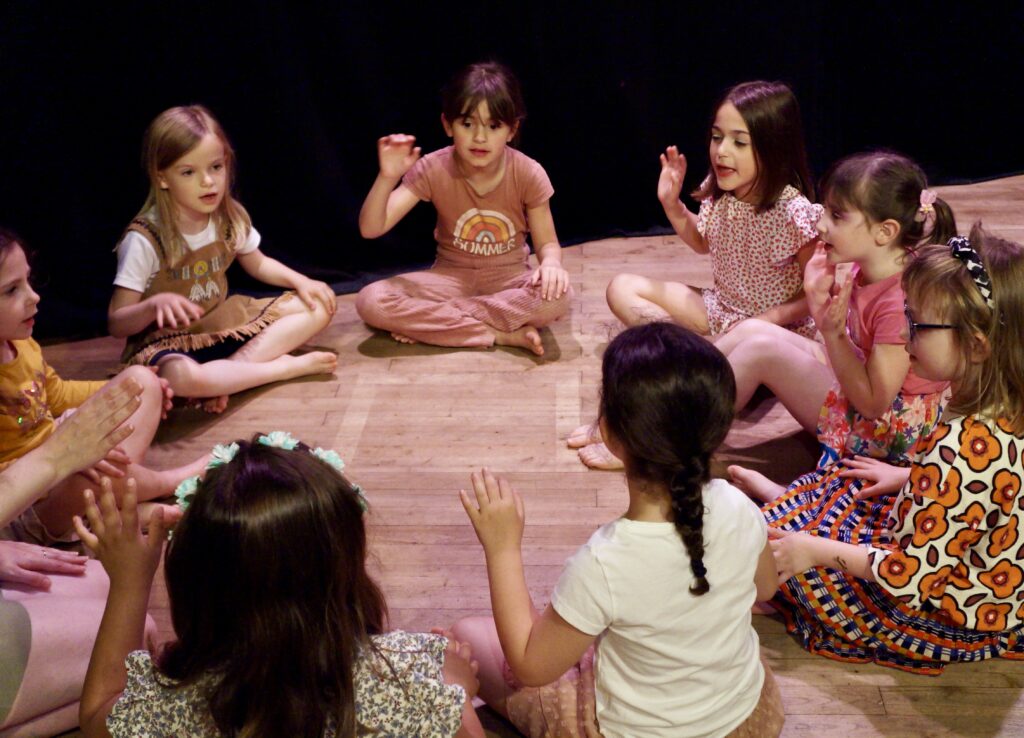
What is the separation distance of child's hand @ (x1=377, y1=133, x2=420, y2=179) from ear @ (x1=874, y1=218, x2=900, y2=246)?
1253 millimetres

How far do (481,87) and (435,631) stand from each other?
1501 millimetres

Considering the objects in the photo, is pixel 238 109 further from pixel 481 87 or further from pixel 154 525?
pixel 154 525

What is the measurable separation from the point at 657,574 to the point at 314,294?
186cm

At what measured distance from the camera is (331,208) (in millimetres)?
3561

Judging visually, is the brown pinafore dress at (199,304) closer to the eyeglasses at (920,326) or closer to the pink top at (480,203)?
the pink top at (480,203)

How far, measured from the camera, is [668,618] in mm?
1473

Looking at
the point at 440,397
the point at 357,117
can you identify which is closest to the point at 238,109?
the point at 357,117

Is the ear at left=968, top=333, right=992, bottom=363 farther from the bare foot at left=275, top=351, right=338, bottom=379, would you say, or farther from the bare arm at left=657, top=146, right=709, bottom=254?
the bare foot at left=275, top=351, right=338, bottom=379

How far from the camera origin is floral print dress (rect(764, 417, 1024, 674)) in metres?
1.72

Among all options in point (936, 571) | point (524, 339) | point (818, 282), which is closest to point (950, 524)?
point (936, 571)

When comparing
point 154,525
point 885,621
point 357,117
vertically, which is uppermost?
point 357,117

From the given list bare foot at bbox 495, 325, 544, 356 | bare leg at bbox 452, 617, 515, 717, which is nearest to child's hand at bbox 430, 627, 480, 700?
bare leg at bbox 452, 617, 515, 717

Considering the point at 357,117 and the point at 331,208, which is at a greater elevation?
the point at 357,117

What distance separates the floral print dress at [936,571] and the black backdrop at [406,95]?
2084mm
